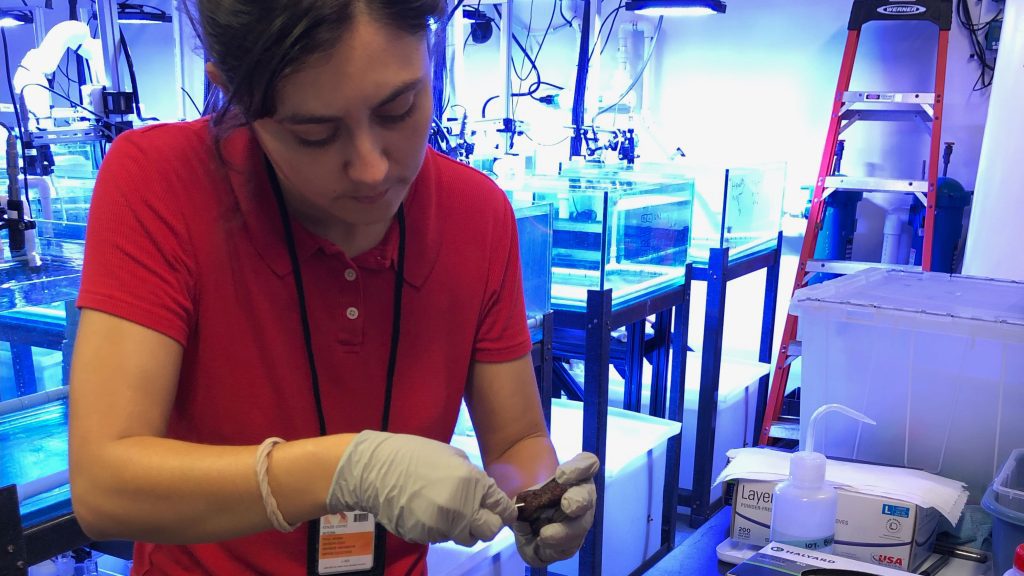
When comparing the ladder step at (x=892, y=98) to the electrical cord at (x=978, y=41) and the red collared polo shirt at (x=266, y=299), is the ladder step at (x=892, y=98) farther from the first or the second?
the red collared polo shirt at (x=266, y=299)

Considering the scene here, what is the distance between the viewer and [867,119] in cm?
309

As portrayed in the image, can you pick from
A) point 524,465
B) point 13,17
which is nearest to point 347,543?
point 524,465

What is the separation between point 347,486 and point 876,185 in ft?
8.54

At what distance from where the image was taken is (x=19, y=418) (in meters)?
1.28

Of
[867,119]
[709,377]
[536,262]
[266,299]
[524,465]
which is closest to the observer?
[266,299]

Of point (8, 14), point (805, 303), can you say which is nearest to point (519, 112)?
point (8, 14)

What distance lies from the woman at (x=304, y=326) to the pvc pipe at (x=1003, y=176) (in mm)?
1542

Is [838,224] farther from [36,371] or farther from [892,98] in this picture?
[36,371]

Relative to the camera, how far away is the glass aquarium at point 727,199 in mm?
2791

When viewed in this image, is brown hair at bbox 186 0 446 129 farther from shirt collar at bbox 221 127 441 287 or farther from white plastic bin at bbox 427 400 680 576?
white plastic bin at bbox 427 400 680 576

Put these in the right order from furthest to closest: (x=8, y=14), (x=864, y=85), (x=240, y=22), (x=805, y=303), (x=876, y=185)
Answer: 1. (x=8, y=14)
2. (x=864, y=85)
3. (x=876, y=185)
4. (x=805, y=303)
5. (x=240, y=22)

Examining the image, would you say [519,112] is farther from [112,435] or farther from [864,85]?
[112,435]

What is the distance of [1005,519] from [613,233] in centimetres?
143

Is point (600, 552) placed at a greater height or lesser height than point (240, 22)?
lesser
